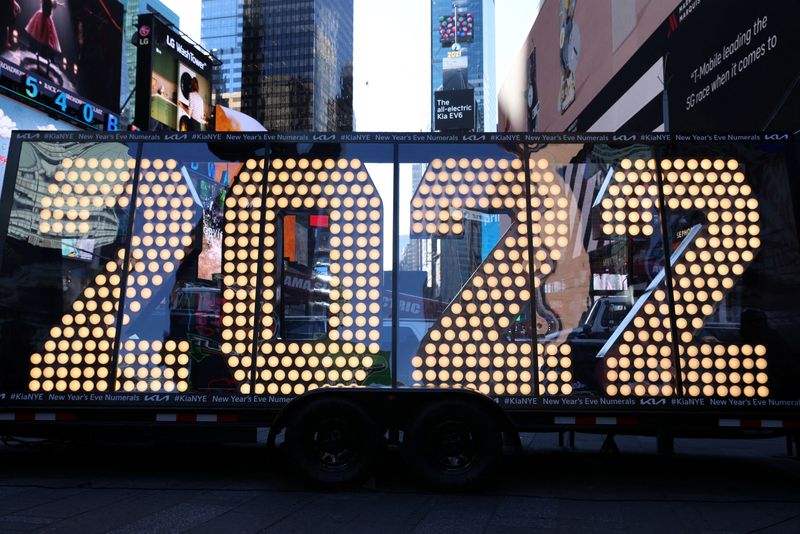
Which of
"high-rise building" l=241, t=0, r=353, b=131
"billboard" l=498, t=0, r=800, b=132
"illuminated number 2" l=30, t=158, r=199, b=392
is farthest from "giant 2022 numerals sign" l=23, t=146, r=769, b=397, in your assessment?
"high-rise building" l=241, t=0, r=353, b=131

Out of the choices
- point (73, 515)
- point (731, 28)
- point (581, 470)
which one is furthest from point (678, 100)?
point (73, 515)

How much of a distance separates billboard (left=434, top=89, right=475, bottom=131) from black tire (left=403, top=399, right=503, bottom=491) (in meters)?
45.0

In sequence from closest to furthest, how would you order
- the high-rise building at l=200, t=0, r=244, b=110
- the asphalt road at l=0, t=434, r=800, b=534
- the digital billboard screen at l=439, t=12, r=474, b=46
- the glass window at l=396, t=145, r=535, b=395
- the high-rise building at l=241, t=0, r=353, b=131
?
1. the asphalt road at l=0, t=434, r=800, b=534
2. the glass window at l=396, t=145, r=535, b=395
3. the high-rise building at l=241, t=0, r=353, b=131
4. the high-rise building at l=200, t=0, r=244, b=110
5. the digital billboard screen at l=439, t=12, r=474, b=46

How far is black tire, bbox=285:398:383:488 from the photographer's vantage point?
17.7 feet

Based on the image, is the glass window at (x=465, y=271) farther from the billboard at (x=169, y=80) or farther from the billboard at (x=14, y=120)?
the billboard at (x=169, y=80)

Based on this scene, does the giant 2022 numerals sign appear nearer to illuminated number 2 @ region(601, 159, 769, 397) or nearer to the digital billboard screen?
illuminated number 2 @ region(601, 159, 769, 397)

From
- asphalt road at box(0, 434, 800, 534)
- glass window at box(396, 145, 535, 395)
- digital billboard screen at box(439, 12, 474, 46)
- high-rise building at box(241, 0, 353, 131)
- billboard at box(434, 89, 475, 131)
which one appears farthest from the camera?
digital billboard screen at box(439, 12, 474, 46)

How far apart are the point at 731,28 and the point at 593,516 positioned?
11.4 m

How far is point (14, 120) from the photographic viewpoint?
18297 mm

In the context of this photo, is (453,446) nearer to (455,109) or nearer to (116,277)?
(116,277)

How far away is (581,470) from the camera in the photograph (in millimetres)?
6676

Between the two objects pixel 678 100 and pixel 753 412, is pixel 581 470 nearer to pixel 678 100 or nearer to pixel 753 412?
pixel 753 412

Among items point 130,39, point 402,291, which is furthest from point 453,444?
point 130,39

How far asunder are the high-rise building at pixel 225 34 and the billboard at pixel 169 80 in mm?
123494
